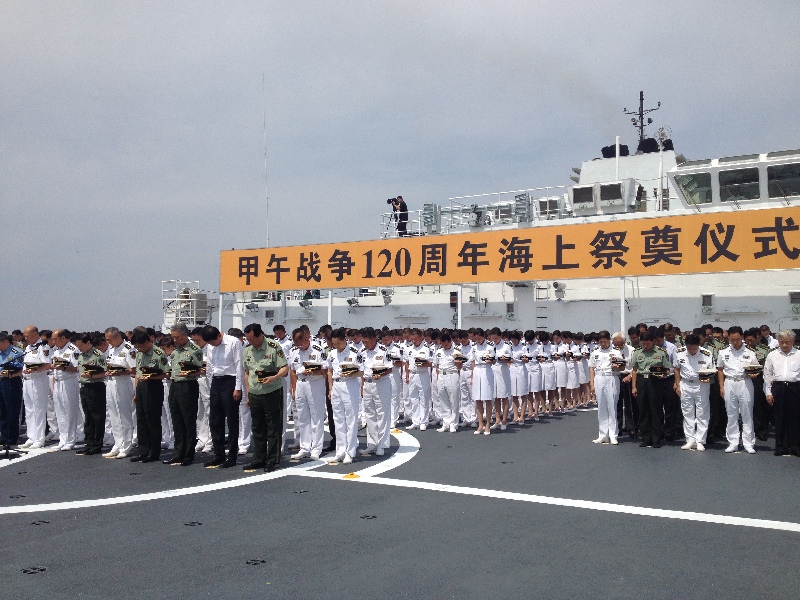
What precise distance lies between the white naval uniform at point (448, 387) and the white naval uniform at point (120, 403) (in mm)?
5493

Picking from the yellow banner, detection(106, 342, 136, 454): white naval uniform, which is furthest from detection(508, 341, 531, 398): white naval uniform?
detection(106, 342, 136, 454): white naval uniform

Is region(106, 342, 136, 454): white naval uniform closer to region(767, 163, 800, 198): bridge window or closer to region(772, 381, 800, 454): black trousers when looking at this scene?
region(772, 381, 800, 454): black trousers

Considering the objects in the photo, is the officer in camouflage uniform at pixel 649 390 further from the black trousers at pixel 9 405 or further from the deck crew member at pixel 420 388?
the black trousers at pixel 9 405

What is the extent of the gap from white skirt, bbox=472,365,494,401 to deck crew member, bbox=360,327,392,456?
8.64 ft

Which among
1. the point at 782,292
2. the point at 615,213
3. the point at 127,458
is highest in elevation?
the point at 615,213

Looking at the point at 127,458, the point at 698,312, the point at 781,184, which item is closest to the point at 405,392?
the point at 127,458

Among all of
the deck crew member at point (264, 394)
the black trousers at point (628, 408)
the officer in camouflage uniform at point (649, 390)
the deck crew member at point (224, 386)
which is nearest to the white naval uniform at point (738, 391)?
the officer in camouflage uniform at point (649, 390)

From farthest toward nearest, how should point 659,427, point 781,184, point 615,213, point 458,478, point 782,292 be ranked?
point 615,213
point 781,184
point 782,292
point 659,427
point 458,478

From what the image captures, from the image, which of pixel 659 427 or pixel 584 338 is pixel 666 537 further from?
pixel 584 338

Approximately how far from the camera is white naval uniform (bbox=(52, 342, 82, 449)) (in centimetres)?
1071

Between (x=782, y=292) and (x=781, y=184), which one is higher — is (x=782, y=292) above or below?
below

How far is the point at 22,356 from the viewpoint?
1099 cm

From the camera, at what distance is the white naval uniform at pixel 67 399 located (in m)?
10.7

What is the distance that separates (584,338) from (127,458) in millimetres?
11804
